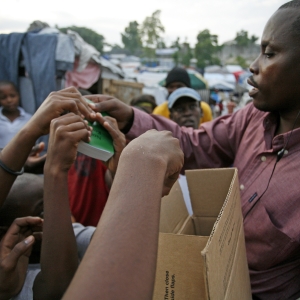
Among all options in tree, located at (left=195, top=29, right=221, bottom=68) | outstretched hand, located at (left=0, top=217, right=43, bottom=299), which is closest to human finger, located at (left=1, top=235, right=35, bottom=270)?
outstretched hand, located at (left=0, top=217, right=43, bottom=299)

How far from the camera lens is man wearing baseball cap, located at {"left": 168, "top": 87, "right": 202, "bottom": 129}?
296 centimetres

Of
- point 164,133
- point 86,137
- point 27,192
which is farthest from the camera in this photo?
point 27,192

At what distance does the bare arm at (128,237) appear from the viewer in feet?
1.65

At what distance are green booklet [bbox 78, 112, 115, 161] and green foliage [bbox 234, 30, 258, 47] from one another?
5102 cm

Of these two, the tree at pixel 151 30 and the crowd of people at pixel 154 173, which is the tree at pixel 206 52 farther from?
the crowd of people at pixel 154 173

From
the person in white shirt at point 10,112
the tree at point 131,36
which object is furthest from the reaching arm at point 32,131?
the tree at point 131,36

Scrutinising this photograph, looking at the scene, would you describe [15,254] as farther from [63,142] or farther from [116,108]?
[116,108]

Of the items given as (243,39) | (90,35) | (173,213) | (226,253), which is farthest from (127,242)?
(90,35)

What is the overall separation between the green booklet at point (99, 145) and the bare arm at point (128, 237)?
1.84 ft

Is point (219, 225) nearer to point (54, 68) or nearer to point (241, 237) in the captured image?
point (241, 237)

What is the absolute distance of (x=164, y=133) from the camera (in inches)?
31.3

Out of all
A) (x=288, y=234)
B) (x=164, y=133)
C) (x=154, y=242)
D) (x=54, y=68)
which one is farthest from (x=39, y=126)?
(x=54, y=68)

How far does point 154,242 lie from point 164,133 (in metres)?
0.32

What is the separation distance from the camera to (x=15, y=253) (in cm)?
108
